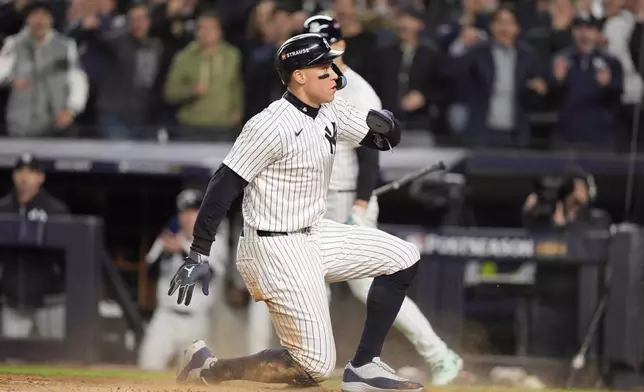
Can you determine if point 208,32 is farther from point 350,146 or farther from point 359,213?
point 359,213

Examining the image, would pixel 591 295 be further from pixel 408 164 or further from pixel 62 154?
pixel 62 154

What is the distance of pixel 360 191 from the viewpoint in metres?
7.08

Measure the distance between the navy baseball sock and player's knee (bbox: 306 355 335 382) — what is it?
0.16m

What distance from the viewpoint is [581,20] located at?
9523 mm

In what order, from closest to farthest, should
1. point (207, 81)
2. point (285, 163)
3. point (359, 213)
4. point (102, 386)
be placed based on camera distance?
point (285, 163) < point (102, 386) < point (359, 213) < point (207, 81)

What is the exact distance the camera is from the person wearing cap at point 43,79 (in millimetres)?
9828

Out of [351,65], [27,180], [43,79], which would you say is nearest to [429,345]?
[351,65]

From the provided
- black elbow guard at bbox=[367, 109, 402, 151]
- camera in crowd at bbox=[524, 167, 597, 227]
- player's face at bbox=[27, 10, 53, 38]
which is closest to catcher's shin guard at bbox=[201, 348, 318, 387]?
black elbow guard at bbox=[367, 109, 402, 151]

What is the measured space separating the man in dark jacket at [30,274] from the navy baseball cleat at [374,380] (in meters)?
4.02

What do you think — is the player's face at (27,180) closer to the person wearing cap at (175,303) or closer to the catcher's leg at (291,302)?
the person wearing cap at (175,303)

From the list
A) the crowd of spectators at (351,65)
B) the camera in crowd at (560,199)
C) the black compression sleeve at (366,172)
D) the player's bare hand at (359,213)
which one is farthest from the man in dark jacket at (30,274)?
the camera in crowd at (560,199)

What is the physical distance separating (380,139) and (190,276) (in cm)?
110

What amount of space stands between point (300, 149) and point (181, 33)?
15.8 ft

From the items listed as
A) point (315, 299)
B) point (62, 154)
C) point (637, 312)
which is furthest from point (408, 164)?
point (315, 299)
